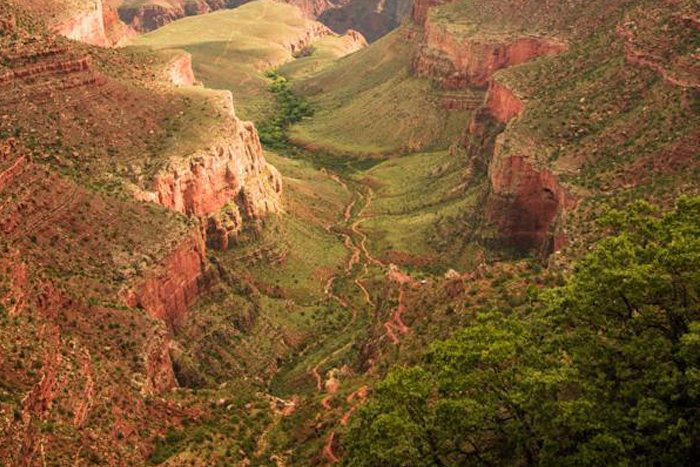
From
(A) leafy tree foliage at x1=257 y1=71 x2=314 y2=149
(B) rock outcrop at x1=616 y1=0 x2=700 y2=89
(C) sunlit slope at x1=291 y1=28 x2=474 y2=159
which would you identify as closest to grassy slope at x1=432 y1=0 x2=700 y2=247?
(B) rock outcrop at x1=616 y1=0 x2=700 y2=89

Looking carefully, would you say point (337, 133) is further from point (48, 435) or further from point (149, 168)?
point (48, 435)

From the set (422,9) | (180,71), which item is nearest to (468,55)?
(422,9)

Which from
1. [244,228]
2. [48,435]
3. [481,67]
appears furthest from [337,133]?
[48,435]

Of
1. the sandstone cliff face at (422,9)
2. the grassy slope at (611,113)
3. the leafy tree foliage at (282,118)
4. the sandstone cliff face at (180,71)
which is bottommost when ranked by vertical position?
the leafy tree foliage at (282,118)

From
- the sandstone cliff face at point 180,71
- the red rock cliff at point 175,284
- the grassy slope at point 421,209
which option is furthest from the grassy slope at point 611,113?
the sandstone cliff face at point 180,71

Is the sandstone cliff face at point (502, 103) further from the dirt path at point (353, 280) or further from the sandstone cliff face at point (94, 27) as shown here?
the sandstone cliff face at point (94, 27)
